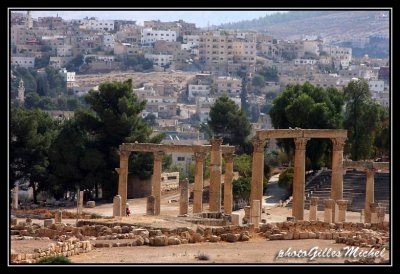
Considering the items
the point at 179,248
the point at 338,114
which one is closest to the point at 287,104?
the point at 338,114

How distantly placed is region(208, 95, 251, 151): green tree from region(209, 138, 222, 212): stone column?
36.1 m

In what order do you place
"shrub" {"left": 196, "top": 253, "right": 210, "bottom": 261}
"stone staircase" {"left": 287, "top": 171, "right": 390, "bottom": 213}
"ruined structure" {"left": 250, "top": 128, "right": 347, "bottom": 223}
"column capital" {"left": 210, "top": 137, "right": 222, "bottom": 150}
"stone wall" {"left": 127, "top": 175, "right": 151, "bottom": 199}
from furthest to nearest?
"stone wall" {"left": 127, "top": 175, "right": 151, "bottom": 199} → "stone staircase" {"left": 287, "top": 171, "right": 390, "bottom": 213} → "column capital" {"left": 210, "top": 137, "right": 222, "bottom": 150} → "ruined structure" {"left": 250, "top": 128, "right": 347, "bottom": 223} → "shrub" {"left": 196, "top": 253, "right": 210, "bottom": 261}

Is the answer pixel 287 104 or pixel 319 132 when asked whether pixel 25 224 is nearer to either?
pixel 319 132

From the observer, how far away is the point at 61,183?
243ft

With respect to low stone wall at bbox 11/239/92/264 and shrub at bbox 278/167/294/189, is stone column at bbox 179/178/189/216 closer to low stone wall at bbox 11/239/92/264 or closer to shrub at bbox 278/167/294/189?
low stone wall at bbox 11/239/92/264

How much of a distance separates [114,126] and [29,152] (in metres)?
4.20

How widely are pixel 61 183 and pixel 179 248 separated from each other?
31.7m

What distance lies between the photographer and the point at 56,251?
4006 centimetres

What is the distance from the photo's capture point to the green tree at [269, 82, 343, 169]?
74875 mm

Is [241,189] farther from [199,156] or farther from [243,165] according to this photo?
[199,156]

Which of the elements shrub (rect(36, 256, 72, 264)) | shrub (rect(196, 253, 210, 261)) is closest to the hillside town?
shrub (rect(196, 253, 210, 261))

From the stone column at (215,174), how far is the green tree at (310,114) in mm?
18494

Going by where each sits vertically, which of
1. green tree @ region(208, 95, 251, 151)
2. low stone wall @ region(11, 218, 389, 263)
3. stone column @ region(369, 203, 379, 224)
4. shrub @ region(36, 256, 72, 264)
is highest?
green tree @ region(208, 95, 251, 151)

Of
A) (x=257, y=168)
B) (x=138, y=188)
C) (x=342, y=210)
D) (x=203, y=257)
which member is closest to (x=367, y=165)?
(x=342, y=210)
